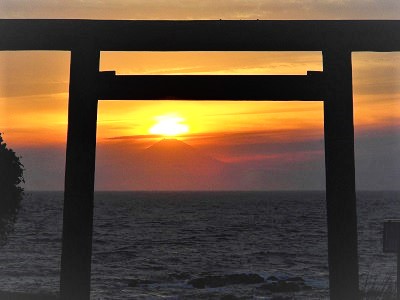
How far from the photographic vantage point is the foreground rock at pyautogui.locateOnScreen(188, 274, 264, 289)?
23.6 metres

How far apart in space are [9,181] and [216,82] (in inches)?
176

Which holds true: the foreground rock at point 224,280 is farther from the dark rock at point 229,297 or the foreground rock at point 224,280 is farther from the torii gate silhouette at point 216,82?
the torii gate silhouette at point 216,82

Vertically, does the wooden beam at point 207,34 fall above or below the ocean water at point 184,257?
above

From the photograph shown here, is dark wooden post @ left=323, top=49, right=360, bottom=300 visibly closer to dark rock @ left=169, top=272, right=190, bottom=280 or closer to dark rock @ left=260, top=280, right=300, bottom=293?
dark rock @ left=260, top=280, right=300, bottom=293

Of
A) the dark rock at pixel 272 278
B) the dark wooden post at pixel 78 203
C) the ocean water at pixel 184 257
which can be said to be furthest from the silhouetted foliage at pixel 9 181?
the dark rock at pixel 272 278

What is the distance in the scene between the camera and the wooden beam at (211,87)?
3494mm

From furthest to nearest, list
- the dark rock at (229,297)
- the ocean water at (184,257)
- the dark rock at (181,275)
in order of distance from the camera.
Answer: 1. the dark rock at (181,275)
2. the ocean water at (184,257)
3. the dark rock at (229,297)

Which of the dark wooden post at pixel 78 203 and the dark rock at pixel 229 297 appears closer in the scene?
the dark wooden post at pixel 78 203

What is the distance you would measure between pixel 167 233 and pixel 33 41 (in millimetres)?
49116

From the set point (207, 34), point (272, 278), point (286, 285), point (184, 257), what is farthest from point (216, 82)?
point (184, 257)

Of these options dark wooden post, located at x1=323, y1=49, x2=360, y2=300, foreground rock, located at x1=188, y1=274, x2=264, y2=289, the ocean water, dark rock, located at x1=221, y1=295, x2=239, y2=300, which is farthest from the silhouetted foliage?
foreground rock, located at x1=188, y1=274, x2=264, y2=289

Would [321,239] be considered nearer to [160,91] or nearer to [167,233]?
[167,233]

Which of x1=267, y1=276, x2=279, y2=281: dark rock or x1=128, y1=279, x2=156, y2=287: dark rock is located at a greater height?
x1=267, y1=276, x2=279, y2=281: dark rock

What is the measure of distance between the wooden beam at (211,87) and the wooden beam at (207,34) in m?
0.22
